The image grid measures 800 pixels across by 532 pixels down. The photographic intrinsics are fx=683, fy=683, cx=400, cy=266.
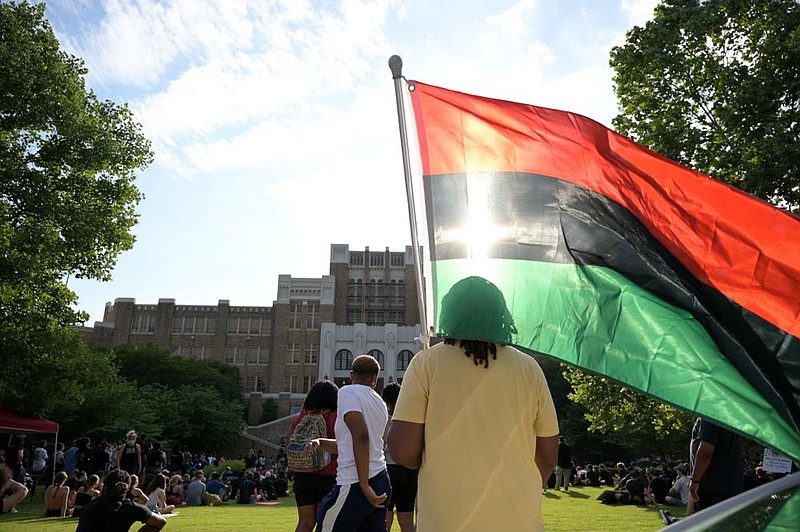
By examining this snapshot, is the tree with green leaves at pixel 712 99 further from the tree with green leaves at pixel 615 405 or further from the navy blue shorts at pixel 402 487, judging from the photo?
the navy blue shorts at pixel 402 487

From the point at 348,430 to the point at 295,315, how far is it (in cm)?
7796

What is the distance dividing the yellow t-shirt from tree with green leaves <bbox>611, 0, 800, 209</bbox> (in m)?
14.7

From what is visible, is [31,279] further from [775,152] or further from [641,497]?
[775,152]

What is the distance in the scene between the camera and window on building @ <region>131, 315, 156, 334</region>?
8012cm

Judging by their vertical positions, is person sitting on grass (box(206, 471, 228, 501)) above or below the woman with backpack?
below

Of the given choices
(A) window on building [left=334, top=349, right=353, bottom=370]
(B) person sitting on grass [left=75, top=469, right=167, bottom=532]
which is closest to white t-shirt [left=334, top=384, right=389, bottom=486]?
(B) person sitting on grass [left=75, top=469, right=167, bottom=532]

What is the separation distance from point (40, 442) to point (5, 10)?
25846mm

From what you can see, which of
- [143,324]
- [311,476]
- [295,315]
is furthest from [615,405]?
[143,324]

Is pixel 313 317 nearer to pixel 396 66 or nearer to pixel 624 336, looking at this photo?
pixel 396 66

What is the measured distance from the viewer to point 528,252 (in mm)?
3891

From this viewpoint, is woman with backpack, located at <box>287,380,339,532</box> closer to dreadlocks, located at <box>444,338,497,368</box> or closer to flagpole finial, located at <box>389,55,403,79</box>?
flagpole finial, located at <box>389,55,403,79</box>

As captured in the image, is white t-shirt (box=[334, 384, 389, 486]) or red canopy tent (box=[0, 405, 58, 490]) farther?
red canopy tent (box=[0, 405, 58, 490])

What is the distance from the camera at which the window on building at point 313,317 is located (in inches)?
3204

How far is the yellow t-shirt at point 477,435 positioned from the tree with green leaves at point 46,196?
17.2m
